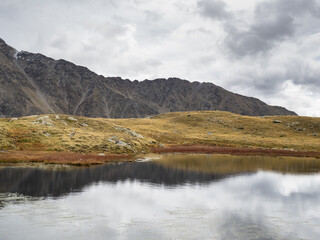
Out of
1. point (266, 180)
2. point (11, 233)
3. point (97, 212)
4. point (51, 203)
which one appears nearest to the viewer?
point (11, 233)

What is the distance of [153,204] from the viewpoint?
2627 centimetres

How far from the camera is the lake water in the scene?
62.7ft

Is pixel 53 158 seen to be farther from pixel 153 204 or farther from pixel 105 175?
pixel 153 204

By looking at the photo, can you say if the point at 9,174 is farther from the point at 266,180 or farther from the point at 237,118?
the point at 237,118

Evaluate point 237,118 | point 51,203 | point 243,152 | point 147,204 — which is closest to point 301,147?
point 243,152

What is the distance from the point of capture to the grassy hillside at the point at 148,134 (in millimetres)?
61281

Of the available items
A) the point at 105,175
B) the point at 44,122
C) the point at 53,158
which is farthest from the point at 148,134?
the point at 105,175

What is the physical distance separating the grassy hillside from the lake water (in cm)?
2018

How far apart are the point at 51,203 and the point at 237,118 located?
437 feet

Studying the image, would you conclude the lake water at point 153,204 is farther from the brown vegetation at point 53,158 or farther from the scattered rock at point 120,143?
the scattered rock at point 120,143

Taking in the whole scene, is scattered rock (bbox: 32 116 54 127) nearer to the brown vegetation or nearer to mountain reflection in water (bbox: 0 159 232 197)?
the brown vegetation

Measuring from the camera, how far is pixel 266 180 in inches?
1590

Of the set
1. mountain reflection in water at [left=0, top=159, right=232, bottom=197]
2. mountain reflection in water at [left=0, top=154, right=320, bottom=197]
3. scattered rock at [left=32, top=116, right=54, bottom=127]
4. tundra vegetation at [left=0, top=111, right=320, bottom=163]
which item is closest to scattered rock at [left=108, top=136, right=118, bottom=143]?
tundra vegetation at [left=0, top=111, right=320, bottom=163]

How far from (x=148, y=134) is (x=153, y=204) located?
7640 cm
